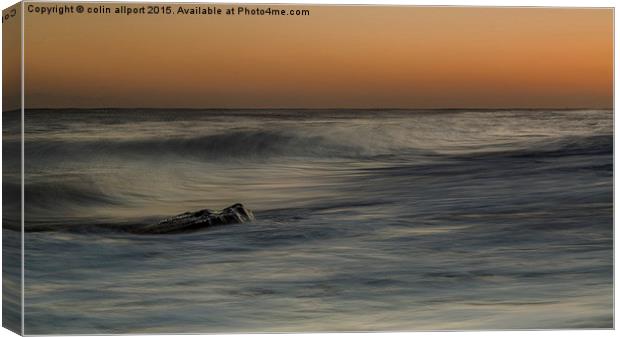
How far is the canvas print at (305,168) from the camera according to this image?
1002 cm

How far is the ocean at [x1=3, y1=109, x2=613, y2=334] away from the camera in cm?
1002

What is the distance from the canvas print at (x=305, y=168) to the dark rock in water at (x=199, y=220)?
0.04 ft

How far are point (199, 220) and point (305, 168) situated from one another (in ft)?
2.62

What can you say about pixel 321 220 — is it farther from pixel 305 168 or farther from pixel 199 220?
pixel 199 220

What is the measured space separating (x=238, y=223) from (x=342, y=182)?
76cm

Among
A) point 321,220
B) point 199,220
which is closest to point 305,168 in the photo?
point 321,220

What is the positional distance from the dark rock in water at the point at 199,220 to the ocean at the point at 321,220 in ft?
0.16

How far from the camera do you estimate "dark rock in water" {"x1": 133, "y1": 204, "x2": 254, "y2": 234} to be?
33.0ft

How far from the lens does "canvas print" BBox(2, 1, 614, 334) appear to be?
32.9 feet

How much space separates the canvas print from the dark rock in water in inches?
0.5

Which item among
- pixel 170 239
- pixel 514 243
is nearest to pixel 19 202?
pixel 170 239

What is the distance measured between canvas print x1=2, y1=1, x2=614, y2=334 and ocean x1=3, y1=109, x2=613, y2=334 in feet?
0.04

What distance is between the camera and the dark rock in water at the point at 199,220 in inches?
Result: 396

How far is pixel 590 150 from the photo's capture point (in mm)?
10547
